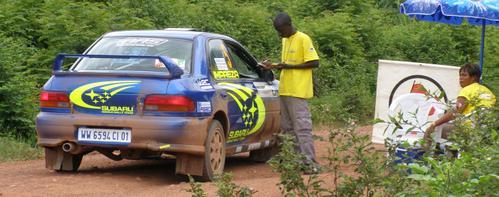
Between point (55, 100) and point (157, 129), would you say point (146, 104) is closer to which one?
point (157, 129)

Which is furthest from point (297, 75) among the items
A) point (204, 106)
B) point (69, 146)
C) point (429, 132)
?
point (429, 132)

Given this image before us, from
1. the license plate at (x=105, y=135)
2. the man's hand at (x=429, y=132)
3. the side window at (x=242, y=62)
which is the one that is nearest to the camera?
the man's hand at (x=429, y=132)

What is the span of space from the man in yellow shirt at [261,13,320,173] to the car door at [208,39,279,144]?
32 cm

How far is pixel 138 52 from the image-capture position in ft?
31.4

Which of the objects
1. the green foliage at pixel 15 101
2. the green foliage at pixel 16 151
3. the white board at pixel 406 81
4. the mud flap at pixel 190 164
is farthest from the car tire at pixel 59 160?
the white board at pixel 406 81

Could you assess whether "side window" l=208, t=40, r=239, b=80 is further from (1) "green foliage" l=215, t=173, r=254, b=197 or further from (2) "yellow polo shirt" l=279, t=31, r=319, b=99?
(1) "green foliage" l=215, t=173, r=254, b=197

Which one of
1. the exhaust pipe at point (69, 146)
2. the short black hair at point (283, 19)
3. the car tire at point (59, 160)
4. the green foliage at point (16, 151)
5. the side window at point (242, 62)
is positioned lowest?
the green foliage at point (16, 151)

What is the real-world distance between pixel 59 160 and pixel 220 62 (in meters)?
1.89

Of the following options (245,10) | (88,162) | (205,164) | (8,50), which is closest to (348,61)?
(245,10)

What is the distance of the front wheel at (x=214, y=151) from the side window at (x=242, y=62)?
1.13 meters

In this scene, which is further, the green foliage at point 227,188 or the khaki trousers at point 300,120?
the khaki trousers at point 300,120

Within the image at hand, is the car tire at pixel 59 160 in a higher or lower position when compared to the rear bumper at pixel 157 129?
lower

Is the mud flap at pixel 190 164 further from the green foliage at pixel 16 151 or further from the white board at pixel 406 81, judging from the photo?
the green foliage at pixel 16 151

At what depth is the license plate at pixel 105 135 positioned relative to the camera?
348 inches
